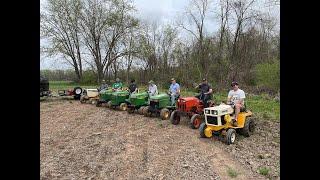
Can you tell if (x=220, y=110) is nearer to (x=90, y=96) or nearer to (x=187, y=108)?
(x=187, y=108)

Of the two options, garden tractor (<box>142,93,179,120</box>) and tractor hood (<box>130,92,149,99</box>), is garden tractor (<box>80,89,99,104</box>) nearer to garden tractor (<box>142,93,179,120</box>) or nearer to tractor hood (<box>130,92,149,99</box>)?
tractor hood (<box>130,92,149,99</box>)

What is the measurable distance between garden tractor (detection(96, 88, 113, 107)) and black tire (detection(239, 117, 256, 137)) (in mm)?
6676

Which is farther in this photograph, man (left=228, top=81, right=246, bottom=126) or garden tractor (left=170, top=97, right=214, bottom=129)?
garden tractor (left=170, top=97, right=214, bottom=129)

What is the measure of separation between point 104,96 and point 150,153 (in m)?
7.29

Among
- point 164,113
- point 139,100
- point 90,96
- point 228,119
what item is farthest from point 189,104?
point 90,96

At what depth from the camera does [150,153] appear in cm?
557

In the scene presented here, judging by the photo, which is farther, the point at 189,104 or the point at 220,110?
the point at 189,104

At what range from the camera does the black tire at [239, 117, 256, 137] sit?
6586mm

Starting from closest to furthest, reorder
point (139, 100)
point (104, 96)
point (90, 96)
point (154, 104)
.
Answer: point (154, 104), point (139, 100), point (104, 96), point (90, 96)

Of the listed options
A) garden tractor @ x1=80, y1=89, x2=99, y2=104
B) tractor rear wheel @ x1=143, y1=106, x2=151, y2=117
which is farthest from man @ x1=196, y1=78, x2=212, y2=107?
garden tractor @ x1=80, y1=89, x2=99, y2=104

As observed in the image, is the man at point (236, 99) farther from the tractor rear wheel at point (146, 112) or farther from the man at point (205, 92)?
the tractor rear wheel at point (146, 112)

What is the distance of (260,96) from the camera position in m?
A: 14.0
